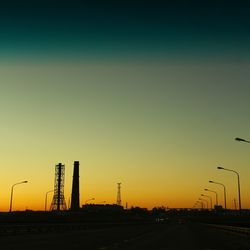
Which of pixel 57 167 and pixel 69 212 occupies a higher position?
pixel 57 167

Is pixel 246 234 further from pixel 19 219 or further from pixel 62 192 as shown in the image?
pixel 62 192

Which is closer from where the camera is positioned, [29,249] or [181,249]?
[29,249]

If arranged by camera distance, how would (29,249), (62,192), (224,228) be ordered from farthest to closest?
(62,192) < (224,228) < (29,249)

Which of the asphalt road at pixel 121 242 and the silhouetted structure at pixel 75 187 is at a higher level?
the silhouetted structure at pixel 75 187

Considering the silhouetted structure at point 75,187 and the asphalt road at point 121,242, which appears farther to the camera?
the silhouetted structure at point 75,187

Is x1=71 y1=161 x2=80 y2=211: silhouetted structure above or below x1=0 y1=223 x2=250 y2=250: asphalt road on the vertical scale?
above

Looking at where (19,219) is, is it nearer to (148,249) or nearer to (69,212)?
(69,212)

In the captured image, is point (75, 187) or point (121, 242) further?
point (75, 187)

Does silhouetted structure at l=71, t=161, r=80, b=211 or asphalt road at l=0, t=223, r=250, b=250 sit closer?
asphalt road at l=0, t=223, r=250, b=250

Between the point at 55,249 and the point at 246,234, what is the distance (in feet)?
114

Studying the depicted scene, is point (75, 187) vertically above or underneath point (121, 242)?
above

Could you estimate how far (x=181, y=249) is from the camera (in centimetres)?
2858

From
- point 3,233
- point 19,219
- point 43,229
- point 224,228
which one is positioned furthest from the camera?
point 19,219

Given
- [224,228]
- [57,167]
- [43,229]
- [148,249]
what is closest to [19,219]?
[43,229]
